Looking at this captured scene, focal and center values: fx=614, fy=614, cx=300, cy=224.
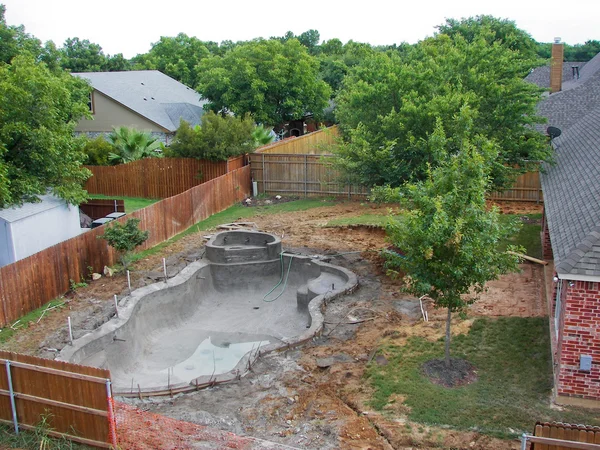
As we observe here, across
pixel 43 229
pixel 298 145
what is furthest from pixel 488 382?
pixel 298 145

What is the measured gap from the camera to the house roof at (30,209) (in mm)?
18641

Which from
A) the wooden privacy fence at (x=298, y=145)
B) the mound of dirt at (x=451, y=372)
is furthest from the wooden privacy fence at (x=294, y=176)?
the mound of dirt at (x=451, y=372)

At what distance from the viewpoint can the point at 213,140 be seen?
96.0ft

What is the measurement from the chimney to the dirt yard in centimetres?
2064

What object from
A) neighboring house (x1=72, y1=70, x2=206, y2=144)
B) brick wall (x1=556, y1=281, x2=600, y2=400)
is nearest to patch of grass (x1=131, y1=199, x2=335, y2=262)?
neighboring house (x1=72, y1=70, x2=206, y2=144)

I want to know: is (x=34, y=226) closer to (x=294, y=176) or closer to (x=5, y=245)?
(x=5, y=245)

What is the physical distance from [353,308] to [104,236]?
8.27 m

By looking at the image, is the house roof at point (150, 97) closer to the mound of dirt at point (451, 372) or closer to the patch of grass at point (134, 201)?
the patch of grass at point (134, 201)

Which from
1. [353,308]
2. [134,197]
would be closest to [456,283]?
[353,308]

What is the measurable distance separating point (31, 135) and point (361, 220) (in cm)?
1268

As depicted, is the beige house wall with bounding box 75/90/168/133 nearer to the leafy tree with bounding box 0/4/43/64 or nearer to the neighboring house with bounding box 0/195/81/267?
the leafy tree with bounding box 0/4/43/64

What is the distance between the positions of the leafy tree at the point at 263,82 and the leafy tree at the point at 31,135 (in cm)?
2034

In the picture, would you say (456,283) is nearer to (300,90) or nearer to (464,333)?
(464,333)

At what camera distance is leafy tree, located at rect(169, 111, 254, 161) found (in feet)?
95.7
